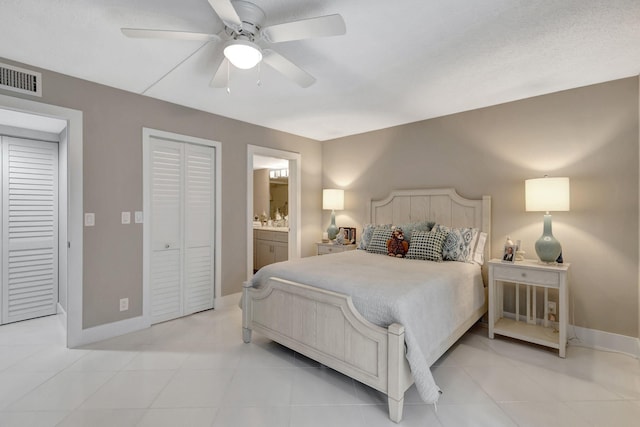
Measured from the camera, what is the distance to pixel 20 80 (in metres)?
2.35

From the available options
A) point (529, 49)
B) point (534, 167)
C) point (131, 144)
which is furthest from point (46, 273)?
point (534, 167)

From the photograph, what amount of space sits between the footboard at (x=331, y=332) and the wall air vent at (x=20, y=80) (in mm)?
2344

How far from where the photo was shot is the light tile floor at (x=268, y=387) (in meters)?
1.76

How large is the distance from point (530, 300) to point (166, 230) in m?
3.81

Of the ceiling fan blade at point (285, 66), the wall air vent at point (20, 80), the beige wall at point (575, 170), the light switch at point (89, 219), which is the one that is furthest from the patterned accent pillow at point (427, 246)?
the wall air vent at point (20, 80)

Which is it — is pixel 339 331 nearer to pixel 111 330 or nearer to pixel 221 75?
pixel 221 75

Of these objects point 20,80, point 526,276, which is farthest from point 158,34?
point 526,276

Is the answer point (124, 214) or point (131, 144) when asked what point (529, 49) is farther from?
point (124, 214)

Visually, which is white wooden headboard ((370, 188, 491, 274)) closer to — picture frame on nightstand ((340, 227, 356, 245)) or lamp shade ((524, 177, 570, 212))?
picture frame on nightstand ((340, 227, 356, 245))

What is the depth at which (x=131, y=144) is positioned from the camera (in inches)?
116

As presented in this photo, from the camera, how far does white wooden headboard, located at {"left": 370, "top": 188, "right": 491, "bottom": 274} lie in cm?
326

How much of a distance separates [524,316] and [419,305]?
1.80 metres

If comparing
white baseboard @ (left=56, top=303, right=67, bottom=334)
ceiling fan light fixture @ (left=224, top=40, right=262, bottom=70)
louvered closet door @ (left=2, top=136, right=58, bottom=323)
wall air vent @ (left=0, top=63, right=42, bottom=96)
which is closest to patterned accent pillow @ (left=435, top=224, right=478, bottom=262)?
ceiling fan light fixture @ (left=224, top=40, right=262, bottom=70)

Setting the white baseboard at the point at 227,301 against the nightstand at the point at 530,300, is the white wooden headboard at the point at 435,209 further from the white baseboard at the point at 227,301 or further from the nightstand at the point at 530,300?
the white baseboard at the point at 227,301
